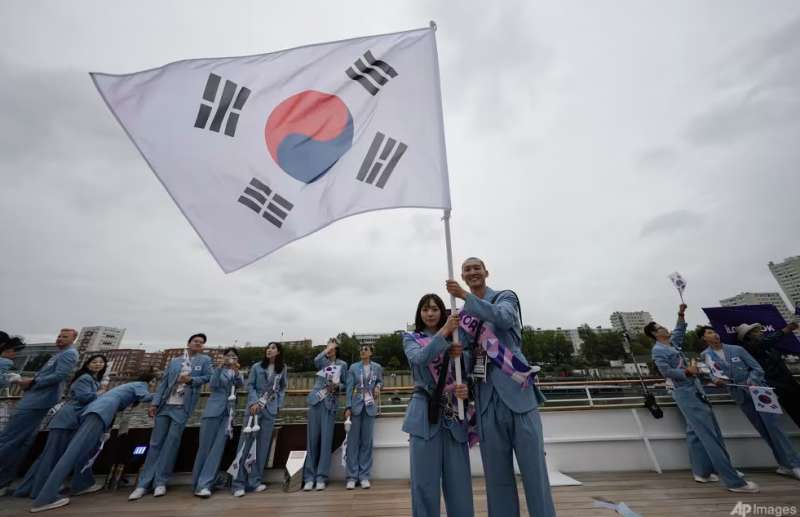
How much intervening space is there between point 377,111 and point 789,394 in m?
6.11

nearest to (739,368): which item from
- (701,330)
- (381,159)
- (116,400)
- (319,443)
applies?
(701,330)

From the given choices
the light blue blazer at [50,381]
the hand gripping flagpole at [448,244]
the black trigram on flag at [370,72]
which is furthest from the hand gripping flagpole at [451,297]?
the light blue blazer at [50,381]

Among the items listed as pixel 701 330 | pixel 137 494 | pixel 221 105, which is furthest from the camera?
pixel 701 330

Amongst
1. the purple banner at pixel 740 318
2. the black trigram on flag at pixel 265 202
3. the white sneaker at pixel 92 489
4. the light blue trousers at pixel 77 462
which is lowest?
the white sneaker at pixel 92 489

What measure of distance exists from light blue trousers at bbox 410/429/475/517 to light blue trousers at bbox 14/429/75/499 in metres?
4.58

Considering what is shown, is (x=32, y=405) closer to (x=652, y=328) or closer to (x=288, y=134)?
(x=288, y=134)

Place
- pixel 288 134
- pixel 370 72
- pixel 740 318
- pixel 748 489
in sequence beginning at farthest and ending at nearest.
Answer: pixel 740 318 → pixel 748 489 → pixel 370 72 → pixel 288 134

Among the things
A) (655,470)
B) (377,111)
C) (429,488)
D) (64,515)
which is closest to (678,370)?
(655,470)

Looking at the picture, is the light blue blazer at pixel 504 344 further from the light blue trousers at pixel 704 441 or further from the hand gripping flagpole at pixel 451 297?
the light blue trousers at pixel 704 441

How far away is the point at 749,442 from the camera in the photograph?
3977 millimetres

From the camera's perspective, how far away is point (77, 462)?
346cm

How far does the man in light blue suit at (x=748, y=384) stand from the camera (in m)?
3.49

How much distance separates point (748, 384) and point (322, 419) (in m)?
5.38

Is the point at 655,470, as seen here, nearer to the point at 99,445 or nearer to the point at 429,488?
the point at 429,488
